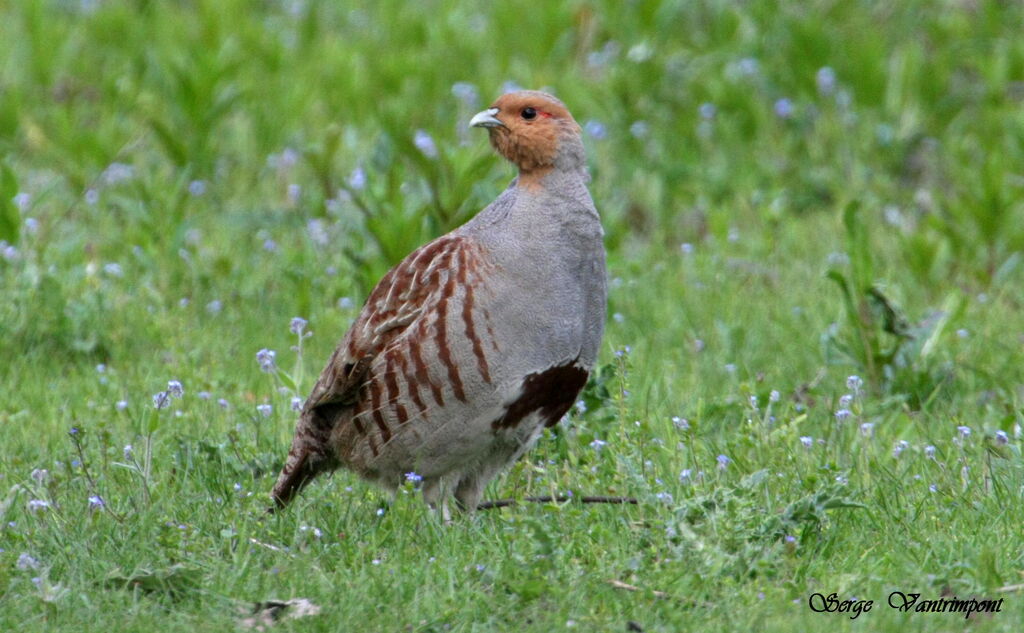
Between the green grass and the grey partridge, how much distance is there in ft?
0.61

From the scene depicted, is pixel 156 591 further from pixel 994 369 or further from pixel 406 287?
pixel 994 369

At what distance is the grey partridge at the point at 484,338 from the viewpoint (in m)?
4.33

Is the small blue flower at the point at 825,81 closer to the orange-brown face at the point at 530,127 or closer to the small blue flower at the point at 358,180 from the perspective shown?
the small blue flower at the point at 358,180

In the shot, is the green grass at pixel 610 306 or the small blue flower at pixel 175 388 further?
the small blue flower at pixel 175 388

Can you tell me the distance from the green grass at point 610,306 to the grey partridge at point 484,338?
187mm

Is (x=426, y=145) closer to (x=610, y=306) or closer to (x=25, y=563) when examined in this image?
(x=610, y=306)

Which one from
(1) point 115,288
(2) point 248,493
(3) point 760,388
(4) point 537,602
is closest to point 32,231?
(1) point 115,288

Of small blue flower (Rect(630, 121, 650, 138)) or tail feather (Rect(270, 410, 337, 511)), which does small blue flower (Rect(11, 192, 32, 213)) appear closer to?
tail feather (Rect(270, 410, 337, 511))

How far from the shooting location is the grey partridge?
4332 millimetres

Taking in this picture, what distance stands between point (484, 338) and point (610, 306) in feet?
7.24

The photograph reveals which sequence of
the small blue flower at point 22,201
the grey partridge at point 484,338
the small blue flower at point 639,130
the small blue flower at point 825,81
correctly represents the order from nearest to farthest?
the grey partridge at point 484,338, the small blue flower at point 22,201, the small blue flower at point 639,130, the small blue flower at point 825,81

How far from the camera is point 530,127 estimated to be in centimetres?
455

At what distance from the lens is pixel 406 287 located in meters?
4.54

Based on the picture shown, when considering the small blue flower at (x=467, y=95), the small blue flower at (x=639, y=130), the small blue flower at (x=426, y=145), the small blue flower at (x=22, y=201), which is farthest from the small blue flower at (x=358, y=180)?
the small blue flower at (x=639, y=130)
